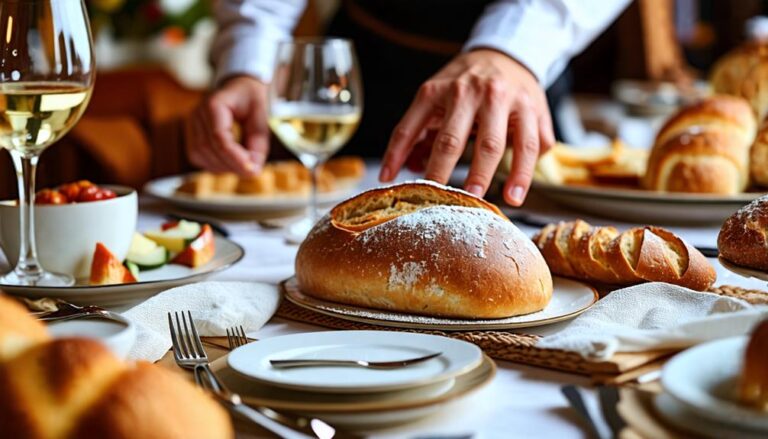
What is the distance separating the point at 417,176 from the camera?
7.55ft

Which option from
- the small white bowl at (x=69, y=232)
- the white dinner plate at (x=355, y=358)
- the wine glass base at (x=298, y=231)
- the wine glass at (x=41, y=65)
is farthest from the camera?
the wine glass base at (x=298, y=231)

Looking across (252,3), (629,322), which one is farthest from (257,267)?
(252,3)

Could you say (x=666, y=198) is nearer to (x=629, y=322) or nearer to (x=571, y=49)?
(x=571, y=49)

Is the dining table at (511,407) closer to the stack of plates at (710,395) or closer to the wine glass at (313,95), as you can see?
the stack of plates at (710,395)

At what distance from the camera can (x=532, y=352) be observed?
0.95m

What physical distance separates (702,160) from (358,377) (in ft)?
4.01

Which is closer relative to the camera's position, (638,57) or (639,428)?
(639,428)

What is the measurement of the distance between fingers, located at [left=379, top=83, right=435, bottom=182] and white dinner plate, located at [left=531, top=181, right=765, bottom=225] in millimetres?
406

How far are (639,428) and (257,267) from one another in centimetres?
83

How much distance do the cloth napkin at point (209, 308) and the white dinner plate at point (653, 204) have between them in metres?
0.79

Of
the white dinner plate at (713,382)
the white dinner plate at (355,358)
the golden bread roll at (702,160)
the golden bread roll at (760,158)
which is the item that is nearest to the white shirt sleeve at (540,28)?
the golden bread roll at (702,160)

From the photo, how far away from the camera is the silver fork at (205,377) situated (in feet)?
2.40

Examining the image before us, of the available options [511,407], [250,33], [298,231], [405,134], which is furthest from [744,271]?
[250,33]

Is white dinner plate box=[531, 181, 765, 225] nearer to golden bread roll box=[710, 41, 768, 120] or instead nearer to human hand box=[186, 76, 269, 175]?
human hand box=[186, 76, 269, 175]
